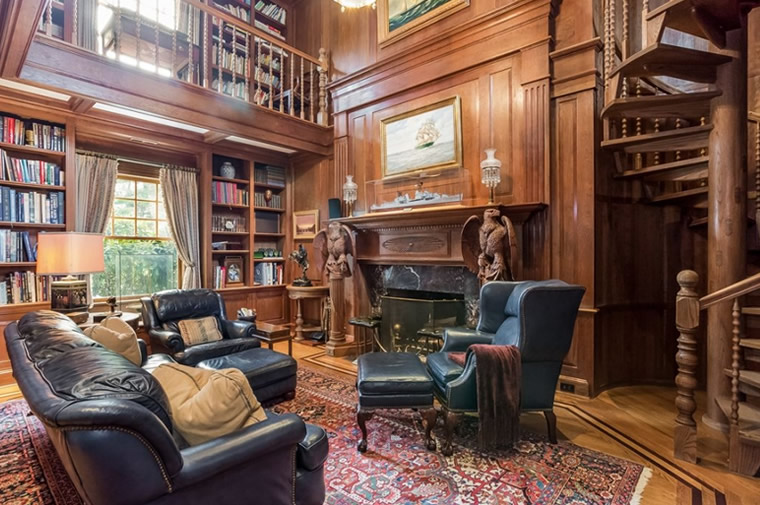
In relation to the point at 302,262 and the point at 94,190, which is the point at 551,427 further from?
the point at 94,190

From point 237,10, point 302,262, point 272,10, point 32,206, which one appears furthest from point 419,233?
point 272,10

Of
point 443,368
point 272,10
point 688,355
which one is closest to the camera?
point 688,355

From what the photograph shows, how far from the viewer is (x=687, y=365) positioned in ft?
7.17

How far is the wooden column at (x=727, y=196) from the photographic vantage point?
2.46 m

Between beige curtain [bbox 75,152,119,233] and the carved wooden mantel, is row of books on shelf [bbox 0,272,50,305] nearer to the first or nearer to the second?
beige curtain [bbox 75,152,119,233]

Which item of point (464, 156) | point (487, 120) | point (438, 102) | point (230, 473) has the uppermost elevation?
point (438, 102)

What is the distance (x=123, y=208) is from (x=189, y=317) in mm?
1947

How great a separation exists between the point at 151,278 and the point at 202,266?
598mm

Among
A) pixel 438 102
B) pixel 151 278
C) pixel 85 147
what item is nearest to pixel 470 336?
pixel 438 102

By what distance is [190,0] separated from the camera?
3.70 meters

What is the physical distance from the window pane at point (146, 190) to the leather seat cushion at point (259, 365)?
9.10ft

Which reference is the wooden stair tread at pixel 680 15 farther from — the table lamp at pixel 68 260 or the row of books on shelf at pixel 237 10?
the row of books on shelf at pixel 237 10

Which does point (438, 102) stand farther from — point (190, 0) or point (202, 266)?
point (202, 266)

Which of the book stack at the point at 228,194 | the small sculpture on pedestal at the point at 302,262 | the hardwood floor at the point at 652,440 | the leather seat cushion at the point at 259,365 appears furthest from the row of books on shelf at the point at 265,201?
the hardwood floor at the point at 652,440
